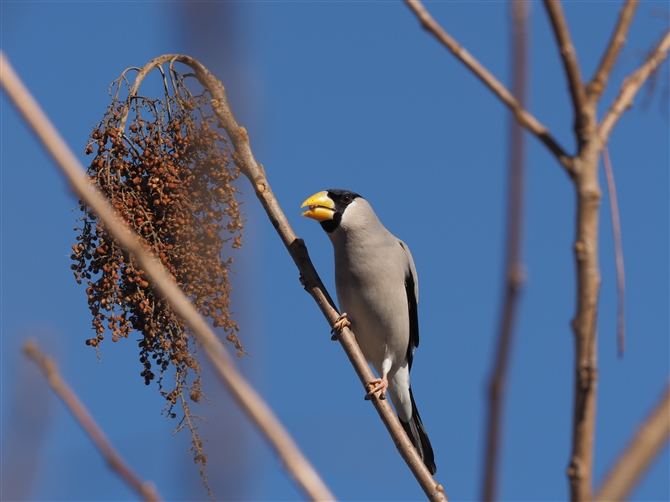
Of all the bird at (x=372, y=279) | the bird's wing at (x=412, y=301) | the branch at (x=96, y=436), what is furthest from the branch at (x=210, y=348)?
the bird's wing at (x=412, y=301)

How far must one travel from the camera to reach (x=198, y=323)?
42.4 inches

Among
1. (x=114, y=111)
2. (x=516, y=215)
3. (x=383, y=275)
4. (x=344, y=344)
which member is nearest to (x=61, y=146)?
(x=516, y=215)

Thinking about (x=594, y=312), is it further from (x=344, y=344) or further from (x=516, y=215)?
(x=344, y=344)

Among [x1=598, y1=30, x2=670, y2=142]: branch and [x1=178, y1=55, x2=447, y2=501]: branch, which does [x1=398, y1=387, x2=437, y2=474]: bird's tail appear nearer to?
[x1=178, y1=55, x2=447, y2=501]: branch

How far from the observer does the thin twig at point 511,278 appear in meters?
0.83

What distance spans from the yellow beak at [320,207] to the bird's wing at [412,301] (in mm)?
762

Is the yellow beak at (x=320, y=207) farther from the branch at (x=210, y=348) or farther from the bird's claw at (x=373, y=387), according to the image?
the branch at (x=210, y=348)

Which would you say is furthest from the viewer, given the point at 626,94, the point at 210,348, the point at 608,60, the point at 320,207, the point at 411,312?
the point at 411,312

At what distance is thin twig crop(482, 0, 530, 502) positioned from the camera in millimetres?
827

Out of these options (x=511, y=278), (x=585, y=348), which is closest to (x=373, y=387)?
(x=585, y=348)

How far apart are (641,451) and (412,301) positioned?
16.7 feet

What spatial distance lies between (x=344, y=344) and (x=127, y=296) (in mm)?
1144

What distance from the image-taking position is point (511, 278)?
0.86 metres

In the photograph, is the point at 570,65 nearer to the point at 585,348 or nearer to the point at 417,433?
the point at 585,348
